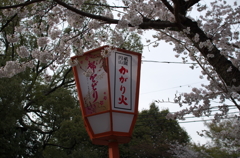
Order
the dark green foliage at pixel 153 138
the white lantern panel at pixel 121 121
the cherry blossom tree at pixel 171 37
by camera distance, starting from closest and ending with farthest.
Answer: the cherry blossom tree at pixel 171 37, the white lantern panel at pixel 121 121, the dark green foliage at pixel 153 138

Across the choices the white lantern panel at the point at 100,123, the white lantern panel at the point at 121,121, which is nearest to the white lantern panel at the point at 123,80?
the white lantern panel at the point at 121,121

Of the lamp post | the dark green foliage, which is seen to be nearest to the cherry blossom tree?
the lamp post

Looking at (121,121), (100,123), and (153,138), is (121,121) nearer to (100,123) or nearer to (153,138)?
(100,123)

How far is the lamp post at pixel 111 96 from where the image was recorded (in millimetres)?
4750

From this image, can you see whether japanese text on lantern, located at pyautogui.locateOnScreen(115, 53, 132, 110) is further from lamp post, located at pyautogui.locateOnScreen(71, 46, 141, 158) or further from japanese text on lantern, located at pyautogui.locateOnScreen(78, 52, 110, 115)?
japanese text on lantern, located at pyautogui.locateOnScreen(78, 52, 110, 115)

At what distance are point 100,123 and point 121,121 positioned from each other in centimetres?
39

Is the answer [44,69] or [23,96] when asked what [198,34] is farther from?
[44,69]

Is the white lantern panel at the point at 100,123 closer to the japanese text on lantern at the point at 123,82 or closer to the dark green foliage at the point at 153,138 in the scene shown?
the japanese text on lantern at the point at 123,82

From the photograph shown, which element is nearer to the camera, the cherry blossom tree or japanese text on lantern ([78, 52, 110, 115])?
the cherry blossom tree

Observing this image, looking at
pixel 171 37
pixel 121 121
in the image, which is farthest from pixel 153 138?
pixel 171 37

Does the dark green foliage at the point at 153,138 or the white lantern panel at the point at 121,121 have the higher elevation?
the dark green foliage at the point at 153,138

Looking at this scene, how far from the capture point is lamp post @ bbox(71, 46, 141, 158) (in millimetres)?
4750

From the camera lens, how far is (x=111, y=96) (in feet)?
A: 15.6

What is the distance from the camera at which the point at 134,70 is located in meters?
5.14
